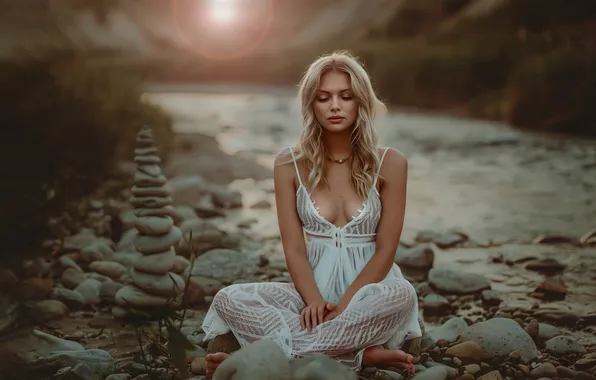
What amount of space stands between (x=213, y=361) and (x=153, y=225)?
3.35 ft

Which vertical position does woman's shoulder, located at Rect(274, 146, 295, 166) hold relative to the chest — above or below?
above

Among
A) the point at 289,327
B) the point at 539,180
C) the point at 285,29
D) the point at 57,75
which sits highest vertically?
the point at 285,29

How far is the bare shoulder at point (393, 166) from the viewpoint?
2961 millimetres

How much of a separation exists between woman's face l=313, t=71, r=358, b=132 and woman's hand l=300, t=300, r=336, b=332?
2.19 feet

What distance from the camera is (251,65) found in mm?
7160

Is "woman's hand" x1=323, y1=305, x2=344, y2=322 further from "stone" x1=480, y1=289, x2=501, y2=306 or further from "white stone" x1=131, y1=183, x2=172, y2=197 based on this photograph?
"stone" x1=480, y1=289, x2=501, y2=306

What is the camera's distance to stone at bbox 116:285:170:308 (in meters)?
3.66

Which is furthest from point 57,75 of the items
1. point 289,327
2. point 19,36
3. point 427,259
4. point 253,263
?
point 289,327

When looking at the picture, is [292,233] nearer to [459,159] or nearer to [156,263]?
[156,263]

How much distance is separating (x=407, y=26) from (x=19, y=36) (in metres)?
3.63

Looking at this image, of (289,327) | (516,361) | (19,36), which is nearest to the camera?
(289,327)

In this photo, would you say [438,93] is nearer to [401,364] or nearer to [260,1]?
[260,1]

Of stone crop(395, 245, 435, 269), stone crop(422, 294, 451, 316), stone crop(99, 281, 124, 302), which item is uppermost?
stone crop(395, 245, 435, 269)

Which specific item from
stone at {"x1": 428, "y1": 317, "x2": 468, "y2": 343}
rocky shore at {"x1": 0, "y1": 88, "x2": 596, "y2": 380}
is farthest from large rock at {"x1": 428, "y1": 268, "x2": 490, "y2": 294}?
stone at {"x1": 428, "y1": 317, "x2": 468, "y2": 343}
